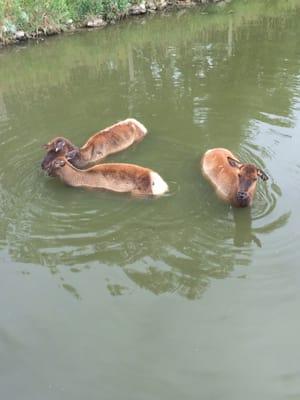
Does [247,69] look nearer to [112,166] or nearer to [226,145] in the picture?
[226,145]

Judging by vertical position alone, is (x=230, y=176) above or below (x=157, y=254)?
above

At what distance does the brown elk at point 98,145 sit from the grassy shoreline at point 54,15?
797cm

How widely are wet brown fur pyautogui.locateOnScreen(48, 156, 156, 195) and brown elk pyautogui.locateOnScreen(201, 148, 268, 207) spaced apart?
959 millimetres

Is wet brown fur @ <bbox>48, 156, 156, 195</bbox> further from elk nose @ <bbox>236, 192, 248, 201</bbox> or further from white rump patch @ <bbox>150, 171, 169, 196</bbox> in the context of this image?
elk nose @ <bbox>236, 192, 248, 201</bbox>

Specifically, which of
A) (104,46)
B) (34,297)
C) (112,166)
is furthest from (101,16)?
(34,297)

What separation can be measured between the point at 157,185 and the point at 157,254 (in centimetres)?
141

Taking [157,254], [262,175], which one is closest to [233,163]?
[262,175]

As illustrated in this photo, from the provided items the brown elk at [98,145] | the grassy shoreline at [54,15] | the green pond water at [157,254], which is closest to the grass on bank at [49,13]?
the grassy shoreline at [54,15]

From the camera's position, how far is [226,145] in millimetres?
8531

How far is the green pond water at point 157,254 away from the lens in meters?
4.50

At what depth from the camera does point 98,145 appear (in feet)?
27.3

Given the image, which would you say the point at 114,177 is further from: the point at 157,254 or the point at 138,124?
the point at 138,124

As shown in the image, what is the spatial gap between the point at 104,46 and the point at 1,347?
11.7 meters

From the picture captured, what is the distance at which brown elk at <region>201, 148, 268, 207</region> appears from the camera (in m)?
6.60
